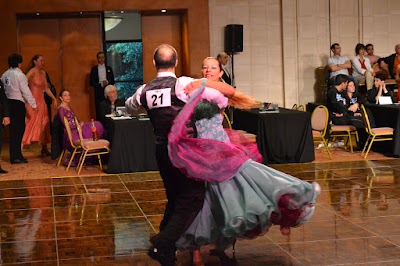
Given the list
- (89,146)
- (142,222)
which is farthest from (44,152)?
(142,222)

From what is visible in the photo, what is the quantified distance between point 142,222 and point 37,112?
18.7 ft

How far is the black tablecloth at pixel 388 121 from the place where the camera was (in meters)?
10.5

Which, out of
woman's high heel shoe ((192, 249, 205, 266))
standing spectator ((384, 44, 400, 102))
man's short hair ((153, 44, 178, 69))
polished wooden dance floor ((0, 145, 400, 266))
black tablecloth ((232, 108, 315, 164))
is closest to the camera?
man's short hair ((153, 44, 178, 69))

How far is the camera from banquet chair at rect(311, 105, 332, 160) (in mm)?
10617

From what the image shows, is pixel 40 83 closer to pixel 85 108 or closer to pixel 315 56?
pixel 85 108

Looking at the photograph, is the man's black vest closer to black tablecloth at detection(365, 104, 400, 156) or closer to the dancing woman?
the dancing woman

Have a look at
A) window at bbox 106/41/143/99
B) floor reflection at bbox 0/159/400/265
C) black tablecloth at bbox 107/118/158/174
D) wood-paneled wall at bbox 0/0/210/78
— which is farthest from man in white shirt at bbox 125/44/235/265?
window at bbox 106/41/143/99

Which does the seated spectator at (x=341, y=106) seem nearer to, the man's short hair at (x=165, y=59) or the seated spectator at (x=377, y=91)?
the seated spectator at (x=377, y=91)

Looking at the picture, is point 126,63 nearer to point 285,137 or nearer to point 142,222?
point 285,137

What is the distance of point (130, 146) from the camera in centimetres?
1005

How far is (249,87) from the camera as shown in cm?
1583

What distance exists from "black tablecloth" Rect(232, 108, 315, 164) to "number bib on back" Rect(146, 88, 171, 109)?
5.65 metres

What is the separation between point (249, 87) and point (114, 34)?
9.62ft

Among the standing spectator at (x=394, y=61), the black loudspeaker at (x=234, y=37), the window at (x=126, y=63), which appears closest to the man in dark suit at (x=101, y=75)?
the window at (x=126, y=63)
